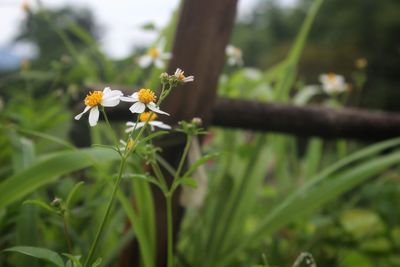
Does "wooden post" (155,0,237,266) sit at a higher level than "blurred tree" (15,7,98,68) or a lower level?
lower

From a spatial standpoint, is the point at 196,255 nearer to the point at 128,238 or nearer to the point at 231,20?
the point at 128,238

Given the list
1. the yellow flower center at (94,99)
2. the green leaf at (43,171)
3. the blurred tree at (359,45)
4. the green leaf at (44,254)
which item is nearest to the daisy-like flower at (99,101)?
the yellow flower center at (94,99)

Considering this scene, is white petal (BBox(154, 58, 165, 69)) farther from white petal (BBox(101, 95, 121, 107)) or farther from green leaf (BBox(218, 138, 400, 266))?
white petal (BBox(101, 95, 121, 107))

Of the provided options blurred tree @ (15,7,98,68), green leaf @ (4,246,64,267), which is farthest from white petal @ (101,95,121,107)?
blurred tree @ (15,7,98,68)

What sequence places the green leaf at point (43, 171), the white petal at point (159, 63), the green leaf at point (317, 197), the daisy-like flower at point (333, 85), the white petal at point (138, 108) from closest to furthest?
the white petal at point (138, 108) < the green leaf at point (43, 171) < the green leaf at point (317, 197) < the white petal at point (159, 63) < the daisy-like flower at point (333, 85)

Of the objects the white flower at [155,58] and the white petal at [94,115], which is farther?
the white flower at [155,58]

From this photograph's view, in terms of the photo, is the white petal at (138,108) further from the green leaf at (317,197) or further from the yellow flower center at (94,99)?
the green leaf at (317,197)

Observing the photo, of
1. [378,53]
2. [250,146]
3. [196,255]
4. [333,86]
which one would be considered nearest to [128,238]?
[196,255]

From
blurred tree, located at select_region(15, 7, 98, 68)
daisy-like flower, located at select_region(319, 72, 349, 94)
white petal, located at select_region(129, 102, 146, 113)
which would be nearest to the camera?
white petal, located at select_region(129, 102, 146, 113)

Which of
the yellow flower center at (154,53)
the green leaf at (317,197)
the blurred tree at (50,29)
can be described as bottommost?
the green leaf at (317,197)
